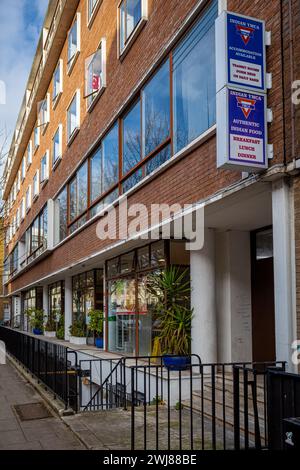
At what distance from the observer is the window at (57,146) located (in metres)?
22.4

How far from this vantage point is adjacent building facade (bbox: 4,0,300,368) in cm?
665

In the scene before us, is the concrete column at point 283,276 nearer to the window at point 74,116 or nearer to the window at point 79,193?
the window at point 79,193

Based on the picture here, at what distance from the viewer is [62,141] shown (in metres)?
21.8

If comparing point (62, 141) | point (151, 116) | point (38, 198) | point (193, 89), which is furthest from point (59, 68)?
point (193, 89)

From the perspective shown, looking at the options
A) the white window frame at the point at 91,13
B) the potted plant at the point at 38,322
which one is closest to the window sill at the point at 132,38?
the white window frame at the point at 91,13

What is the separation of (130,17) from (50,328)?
18337mm

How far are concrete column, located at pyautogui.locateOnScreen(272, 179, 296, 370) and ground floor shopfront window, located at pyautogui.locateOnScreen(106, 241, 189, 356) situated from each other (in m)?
5.19

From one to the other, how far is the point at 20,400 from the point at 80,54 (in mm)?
11960

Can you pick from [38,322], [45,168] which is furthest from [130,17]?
[38,322]

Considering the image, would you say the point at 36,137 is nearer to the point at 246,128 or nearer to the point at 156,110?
the point at 156,110

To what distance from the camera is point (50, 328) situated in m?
27.9

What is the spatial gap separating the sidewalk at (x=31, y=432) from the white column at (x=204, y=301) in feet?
9.43

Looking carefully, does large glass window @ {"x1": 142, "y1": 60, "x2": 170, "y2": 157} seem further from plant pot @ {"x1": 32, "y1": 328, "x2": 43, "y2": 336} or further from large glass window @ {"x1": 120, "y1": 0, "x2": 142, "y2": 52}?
plant pot @ {"x1": 32, "y1": 328, "x2": 43, "y2": 336}
